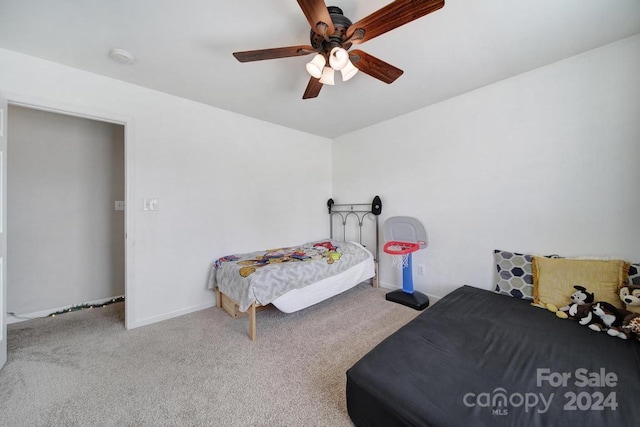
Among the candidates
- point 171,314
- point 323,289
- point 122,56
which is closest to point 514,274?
point 323,289

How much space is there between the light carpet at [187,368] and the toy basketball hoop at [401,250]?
613mm

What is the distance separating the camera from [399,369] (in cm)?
118

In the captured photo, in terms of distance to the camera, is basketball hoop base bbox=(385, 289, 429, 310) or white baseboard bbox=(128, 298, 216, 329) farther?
basketball hoop base bbox=(385, 289, 429, 310)

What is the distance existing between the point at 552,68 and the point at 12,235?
5.62 meters

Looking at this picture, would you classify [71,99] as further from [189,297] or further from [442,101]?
[442,101]

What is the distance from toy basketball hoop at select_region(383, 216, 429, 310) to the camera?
2654 mm

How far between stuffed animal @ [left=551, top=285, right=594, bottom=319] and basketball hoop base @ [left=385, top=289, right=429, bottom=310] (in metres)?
1.11

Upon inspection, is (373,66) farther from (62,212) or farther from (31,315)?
(31,315)

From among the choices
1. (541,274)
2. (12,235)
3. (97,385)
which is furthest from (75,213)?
(541,274)

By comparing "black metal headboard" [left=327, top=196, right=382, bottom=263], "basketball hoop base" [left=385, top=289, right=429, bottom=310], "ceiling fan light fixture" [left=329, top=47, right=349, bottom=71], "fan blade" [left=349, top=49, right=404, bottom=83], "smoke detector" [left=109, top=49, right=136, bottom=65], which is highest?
"smoke detector" [left=109, top=49, right=136, bottom=65]

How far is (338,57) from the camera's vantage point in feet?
4.44

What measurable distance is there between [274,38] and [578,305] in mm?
3002

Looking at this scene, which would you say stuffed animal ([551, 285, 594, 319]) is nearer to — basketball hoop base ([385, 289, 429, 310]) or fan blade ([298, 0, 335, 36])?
basketball hoop base ([385, 289, 429, 310])

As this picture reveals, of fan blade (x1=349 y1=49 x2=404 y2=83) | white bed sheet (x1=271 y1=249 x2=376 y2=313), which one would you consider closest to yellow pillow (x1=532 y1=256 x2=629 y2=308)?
white bed sheet (x1=271 y1=249 x2=376 y2=313)
